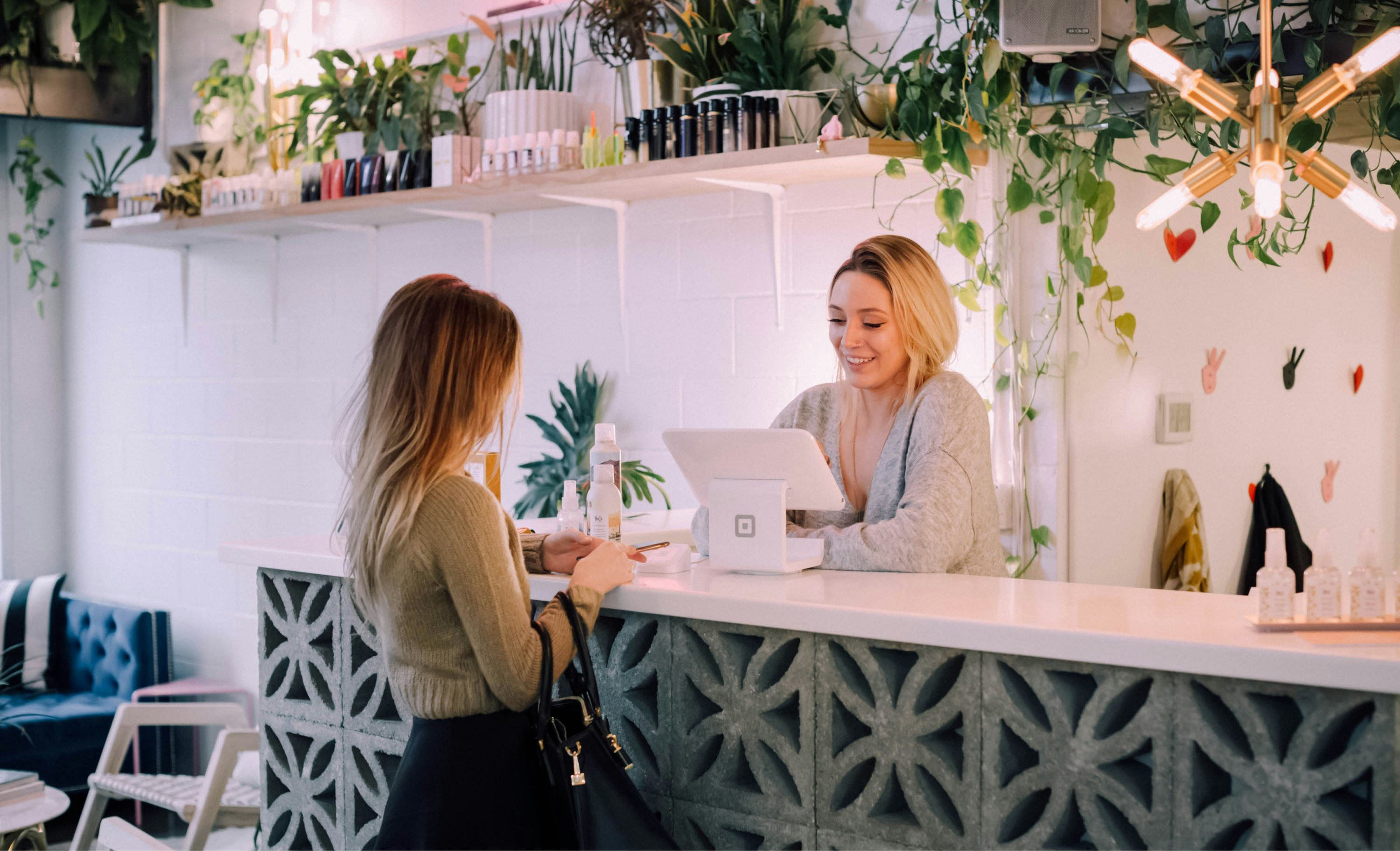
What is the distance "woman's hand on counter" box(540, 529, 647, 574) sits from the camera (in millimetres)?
2076

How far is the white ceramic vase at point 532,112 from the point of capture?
3523 millimetres

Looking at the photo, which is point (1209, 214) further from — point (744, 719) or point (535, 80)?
point (535, 80)

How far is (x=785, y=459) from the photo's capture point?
6.50 feet

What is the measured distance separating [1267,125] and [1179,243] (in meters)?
1.55

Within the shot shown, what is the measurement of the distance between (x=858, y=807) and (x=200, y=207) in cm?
345

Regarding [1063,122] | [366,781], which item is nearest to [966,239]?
[1063,122]

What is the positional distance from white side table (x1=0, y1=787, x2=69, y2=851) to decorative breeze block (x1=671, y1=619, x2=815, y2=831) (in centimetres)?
202

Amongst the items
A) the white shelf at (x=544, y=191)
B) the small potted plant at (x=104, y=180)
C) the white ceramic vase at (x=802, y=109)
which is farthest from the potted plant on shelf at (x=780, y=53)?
the small potted plant at (x=104, y=180)

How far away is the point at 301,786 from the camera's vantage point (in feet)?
7.86

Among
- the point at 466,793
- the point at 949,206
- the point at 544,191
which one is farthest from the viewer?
the point at 544,191

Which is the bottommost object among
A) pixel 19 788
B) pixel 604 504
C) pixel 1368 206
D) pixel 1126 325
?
pixel 19 788

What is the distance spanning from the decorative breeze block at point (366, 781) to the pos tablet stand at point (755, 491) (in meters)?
0.71

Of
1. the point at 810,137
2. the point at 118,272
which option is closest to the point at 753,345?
the point at 810,137

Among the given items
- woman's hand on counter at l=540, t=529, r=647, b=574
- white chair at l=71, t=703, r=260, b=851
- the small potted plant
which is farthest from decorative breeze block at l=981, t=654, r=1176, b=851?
the small potted plant
